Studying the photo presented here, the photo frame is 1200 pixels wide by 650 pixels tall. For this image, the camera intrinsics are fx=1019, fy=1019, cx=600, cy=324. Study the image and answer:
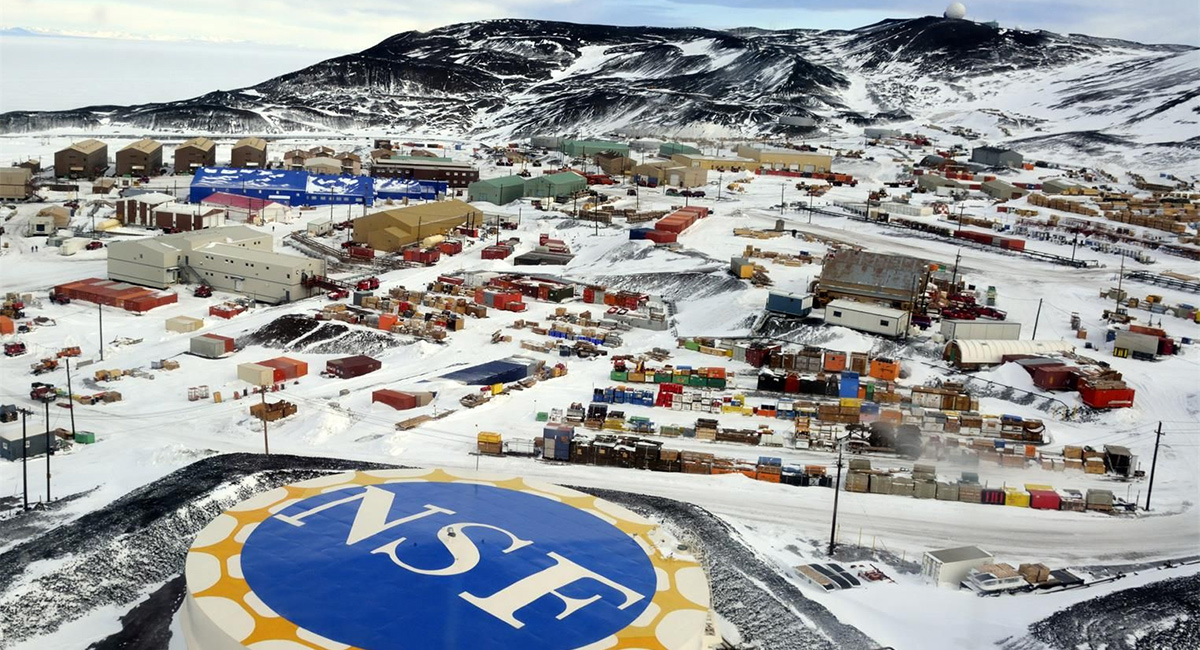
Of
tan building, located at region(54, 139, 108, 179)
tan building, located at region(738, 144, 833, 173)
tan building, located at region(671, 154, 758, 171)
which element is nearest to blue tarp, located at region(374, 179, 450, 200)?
tan building, located at region(671, 154, 758, 171)

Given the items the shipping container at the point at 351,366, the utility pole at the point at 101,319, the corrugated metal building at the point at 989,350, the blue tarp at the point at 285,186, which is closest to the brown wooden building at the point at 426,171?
the blue tarp at the point at 285,186

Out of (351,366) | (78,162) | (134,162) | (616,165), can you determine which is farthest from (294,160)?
(351,366)

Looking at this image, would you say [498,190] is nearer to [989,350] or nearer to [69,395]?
[989,350]

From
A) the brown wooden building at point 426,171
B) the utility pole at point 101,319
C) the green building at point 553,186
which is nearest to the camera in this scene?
the utility pole at point 101,319

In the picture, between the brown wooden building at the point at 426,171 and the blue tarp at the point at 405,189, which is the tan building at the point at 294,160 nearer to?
the brown wooden building at the point at 426,171

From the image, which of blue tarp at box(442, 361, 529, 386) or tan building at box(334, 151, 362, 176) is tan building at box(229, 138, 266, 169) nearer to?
tan building at box(334, 151, 362, 176)

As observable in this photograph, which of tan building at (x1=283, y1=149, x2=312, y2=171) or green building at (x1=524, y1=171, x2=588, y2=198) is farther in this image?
tan building at (x1=283, y1=149, x2=312, y2=171)
